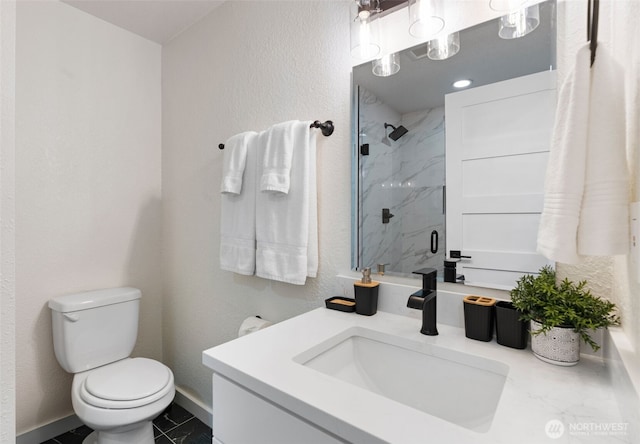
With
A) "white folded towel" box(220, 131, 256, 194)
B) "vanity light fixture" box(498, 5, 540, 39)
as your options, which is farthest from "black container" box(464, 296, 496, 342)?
"white folded towel" box(220, 131, 256, 194)

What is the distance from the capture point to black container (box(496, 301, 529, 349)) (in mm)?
809

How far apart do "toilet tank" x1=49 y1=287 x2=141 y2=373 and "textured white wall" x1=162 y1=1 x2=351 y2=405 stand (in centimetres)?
31

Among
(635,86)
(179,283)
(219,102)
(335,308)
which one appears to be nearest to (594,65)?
(635,86)

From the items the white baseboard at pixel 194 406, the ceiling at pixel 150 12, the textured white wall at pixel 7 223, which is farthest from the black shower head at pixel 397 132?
the white baseboard at pixel 194 406

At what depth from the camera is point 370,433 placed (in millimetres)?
502

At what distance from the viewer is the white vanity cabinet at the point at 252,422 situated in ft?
1.97

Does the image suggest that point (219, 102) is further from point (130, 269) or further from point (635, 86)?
point (635, 86)

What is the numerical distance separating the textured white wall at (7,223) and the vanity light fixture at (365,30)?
956mm

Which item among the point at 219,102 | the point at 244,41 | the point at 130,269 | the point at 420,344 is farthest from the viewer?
the point at 130,269

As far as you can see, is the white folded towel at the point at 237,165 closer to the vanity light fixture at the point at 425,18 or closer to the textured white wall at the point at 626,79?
the vanity light fixture at the point at 425,18

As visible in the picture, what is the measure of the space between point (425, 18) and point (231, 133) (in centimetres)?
107

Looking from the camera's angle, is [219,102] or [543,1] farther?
[219,102]

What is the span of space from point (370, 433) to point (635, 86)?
2.40 feet

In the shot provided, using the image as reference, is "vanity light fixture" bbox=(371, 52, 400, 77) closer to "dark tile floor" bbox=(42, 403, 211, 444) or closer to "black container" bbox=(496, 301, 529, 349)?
"black container" bbox=(496, 301, 529, 349)
